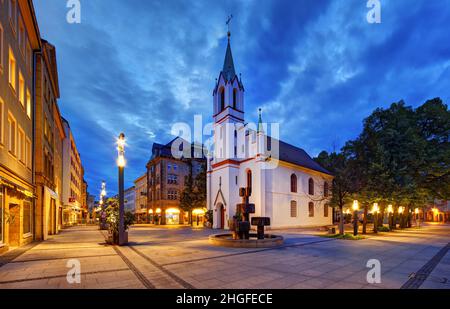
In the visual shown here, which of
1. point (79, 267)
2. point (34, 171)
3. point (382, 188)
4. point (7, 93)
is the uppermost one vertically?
point (7, 93)

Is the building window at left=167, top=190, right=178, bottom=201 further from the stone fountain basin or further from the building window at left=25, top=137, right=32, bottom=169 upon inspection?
the stone fountain basin

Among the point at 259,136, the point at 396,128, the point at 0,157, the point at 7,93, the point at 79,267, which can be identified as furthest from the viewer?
the point at 259,136

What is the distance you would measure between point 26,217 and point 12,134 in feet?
20.6

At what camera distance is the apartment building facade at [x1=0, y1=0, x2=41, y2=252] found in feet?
40.4

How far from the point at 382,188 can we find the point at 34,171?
29.7 meters

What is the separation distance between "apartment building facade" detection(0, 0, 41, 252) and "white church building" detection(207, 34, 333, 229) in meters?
20.4

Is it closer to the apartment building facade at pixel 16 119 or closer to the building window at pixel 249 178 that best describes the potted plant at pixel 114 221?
the apartment building facade at pixel 16 119

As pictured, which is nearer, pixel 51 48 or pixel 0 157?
pixel 0 157

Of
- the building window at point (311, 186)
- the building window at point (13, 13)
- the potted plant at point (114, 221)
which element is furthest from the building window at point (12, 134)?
the building window at point (311, 186)

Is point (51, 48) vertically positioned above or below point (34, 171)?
above

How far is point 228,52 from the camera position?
37125 millimetres

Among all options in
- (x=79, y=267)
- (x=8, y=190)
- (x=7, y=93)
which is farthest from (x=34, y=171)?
(x=79, y=267)
